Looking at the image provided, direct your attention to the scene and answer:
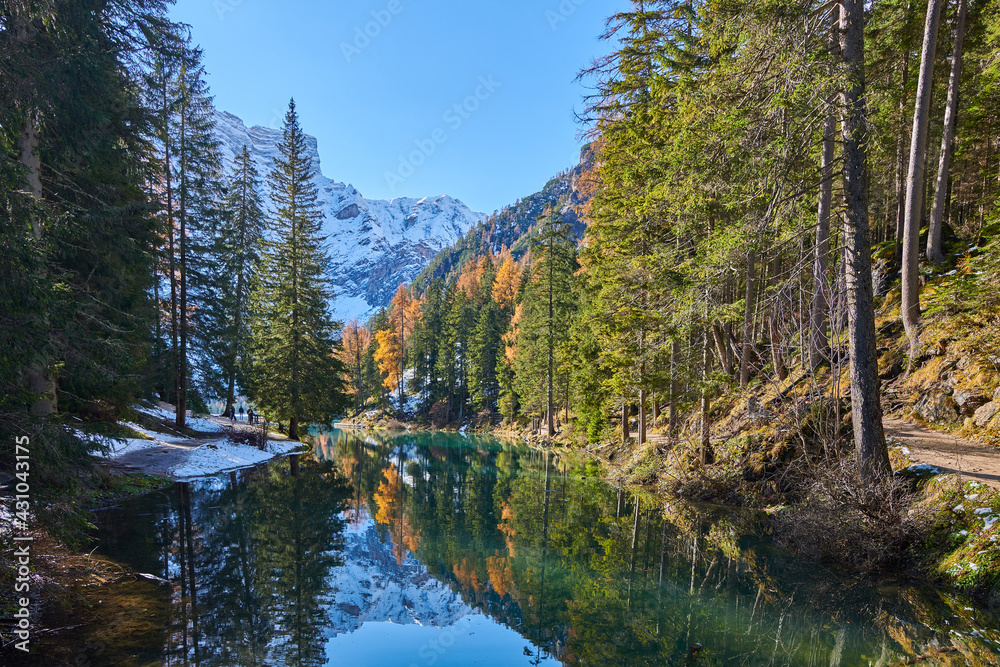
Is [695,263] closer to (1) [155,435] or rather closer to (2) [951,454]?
(2) [951,454]

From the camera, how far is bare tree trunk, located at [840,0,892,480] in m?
8.22

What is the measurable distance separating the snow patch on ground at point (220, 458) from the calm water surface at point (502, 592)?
11.9ft

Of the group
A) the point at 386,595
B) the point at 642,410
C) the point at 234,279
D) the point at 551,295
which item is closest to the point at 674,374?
the point at 642,410

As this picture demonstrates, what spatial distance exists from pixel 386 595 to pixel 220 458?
1554cm

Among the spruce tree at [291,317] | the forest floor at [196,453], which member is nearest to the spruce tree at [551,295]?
the spruce tree at [291,317]

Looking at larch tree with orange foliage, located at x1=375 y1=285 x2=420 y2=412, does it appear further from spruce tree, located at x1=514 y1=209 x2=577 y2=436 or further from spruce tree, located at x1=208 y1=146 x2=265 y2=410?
spruce tree, located at x1=514 y1=209 x2=577 y2=436

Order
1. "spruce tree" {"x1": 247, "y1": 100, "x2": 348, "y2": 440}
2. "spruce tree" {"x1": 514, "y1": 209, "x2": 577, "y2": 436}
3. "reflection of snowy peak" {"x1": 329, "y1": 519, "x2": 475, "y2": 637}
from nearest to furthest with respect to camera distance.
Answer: "reflection of snowy peak" {"x1": 329, "y1": 519, "x2": 475, "y2": 637} → "spruce tree" {"x1": 247, "y1": 100, "x2": 348, "y2": 440} → "spruce tree" {"x1": 514, "y1": 209, "x2": 577, "y2": 436}

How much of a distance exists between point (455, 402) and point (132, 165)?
4631cm

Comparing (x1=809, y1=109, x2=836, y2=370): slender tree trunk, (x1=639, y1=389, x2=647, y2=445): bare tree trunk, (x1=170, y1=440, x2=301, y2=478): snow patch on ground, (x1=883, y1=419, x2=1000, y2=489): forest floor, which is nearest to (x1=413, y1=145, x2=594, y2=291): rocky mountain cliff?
(x1=170, y1=440, x2=301, y2=478): snow patch on ground

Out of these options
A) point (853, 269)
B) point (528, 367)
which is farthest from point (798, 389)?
point (528, 367)

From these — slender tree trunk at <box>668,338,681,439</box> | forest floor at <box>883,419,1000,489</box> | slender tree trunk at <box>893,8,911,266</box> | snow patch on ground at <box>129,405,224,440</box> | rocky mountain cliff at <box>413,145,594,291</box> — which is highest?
rocky mountain cliff at <box>413,145,594,291</box>

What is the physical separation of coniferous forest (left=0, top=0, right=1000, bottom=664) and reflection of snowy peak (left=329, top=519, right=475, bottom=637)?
2.13 metres

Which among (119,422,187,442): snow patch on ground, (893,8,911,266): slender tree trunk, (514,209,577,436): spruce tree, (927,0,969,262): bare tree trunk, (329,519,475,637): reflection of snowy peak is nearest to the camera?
(329,519,475,637): reflection of snowy peak

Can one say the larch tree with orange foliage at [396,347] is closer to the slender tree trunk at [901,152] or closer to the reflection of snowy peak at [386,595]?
the slender tree trunk at [901,152]
